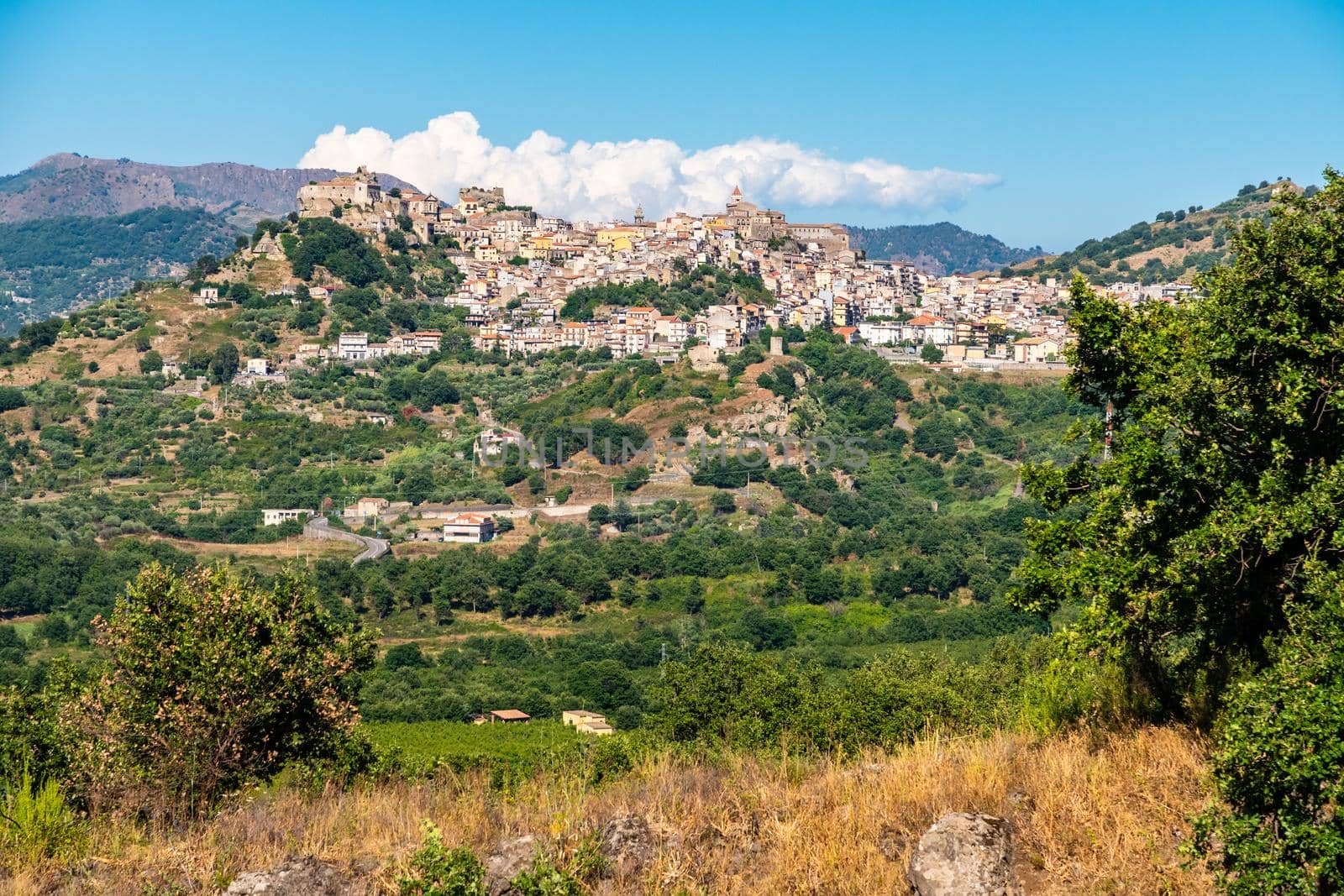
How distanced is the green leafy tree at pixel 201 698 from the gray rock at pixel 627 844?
2224mm

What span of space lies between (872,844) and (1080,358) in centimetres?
360

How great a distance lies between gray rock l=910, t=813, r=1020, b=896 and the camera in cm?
488

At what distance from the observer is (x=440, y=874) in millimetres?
4734

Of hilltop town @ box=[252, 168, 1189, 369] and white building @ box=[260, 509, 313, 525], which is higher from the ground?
hilltop town @ box=[252, 168, 1189, 369]

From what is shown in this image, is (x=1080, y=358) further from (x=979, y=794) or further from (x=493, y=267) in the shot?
(x=493, y=267)

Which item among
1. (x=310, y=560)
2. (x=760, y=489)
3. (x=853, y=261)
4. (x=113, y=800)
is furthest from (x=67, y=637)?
(x=853, y=261)

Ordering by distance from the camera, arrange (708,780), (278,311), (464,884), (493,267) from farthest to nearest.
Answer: (493,267)
(278,311)
(708,780)
(464,884)

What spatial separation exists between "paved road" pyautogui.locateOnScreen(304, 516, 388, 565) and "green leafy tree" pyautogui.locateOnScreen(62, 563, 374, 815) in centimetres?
4055

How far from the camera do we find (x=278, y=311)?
75.9 meters

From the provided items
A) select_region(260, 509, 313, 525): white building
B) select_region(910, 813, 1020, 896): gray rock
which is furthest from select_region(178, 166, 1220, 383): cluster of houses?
select_region(910, 813, 1020, 896): gray rock

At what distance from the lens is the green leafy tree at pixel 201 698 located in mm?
6703

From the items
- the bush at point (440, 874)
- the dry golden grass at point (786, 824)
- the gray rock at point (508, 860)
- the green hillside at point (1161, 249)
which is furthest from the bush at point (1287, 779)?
the green hillside at point (1161, 249)

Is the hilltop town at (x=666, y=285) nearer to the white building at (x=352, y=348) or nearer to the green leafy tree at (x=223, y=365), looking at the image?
the white building at (x=352, y=348)

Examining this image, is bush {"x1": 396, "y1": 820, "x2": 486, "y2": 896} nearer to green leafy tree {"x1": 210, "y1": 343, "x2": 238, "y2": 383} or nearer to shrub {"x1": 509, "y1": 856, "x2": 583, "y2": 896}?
shrub {"x1": 509, "y1": 856, "x2": 583, "y2": 896}
